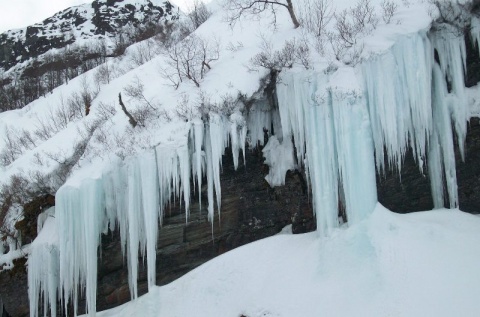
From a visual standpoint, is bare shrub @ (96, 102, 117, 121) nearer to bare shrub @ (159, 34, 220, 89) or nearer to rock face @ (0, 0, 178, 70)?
bare shrub @ (159, 34, 220, 89)

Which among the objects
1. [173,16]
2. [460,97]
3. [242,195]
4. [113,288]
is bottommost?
[113,288]

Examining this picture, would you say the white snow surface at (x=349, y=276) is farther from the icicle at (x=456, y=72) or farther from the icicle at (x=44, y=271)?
the icicle at (x=44, y=271)

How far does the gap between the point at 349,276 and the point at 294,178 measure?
2.85 metres

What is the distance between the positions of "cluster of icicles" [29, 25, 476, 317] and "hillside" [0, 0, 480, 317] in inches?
1.3

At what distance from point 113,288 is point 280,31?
28.4ft

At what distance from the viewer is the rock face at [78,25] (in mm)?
34781

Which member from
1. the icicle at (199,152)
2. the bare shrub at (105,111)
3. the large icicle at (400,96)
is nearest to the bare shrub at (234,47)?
the icicle at (199,152)

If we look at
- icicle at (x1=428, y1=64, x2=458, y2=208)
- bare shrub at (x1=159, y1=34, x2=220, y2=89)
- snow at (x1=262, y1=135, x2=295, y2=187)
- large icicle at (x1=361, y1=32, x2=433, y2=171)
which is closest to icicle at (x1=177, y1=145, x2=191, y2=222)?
snow at (x1=262, y1=135, x2=295, y2=187)

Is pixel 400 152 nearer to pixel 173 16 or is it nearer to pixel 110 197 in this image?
pixel 110 197

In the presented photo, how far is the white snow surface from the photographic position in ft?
24.1

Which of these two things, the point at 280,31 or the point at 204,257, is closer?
the point at 204,257

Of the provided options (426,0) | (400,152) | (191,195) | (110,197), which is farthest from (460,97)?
(110,197)

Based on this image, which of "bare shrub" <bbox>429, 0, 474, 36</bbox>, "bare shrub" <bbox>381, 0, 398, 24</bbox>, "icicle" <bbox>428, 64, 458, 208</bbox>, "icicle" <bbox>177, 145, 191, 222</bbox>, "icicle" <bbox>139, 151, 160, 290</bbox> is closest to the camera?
"icicle" <bbox>428, 64, 458, 208</bbox>

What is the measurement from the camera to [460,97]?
914 cm
